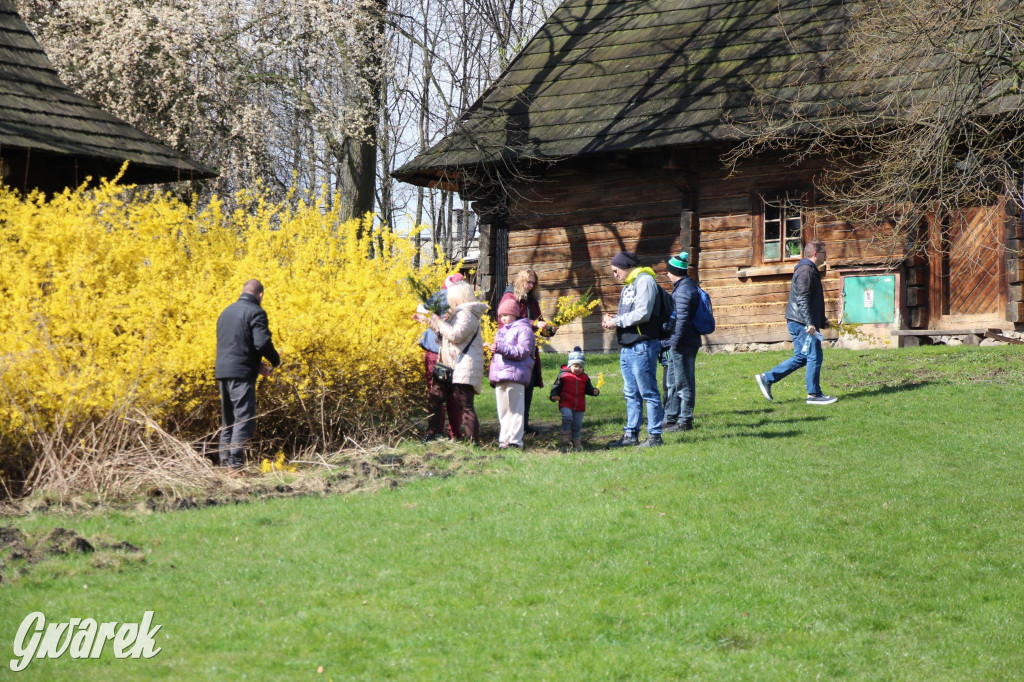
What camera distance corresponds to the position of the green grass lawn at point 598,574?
16.2 ft

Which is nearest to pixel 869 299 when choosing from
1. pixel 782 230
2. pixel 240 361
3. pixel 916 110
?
pixel 782 230

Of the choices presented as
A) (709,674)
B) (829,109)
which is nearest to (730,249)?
(829,109)

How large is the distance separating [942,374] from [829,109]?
459 cm

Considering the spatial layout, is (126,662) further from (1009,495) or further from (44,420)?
(1009,495)

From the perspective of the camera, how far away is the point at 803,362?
1164 centimetres

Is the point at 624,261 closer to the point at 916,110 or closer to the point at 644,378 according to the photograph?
the point at 644,378

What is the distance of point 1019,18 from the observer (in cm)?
1200

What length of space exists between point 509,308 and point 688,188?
27.3 ft

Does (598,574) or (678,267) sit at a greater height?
(678,267)

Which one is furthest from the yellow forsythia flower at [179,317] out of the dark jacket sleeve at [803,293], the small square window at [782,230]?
the small square window at [782,230]

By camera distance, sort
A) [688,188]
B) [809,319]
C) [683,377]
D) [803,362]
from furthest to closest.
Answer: [688,188] → [803,362] → [809,319] → [683,377]

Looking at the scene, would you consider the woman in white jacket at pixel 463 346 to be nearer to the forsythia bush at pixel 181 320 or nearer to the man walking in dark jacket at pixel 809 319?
the forsythia bush at pixel 181 320

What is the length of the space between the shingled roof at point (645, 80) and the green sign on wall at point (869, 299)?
2.69 metres

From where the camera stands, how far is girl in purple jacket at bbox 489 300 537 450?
384 inches
